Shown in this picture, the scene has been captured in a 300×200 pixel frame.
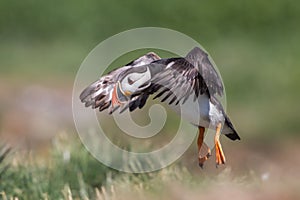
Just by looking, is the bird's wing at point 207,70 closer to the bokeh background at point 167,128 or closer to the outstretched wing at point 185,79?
the outstretched wing at point 185,79

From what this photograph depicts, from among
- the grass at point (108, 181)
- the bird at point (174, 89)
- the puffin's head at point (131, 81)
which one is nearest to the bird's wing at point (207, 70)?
the bird at point (174, 89)

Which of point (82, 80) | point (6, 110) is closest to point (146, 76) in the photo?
point (82, 80)

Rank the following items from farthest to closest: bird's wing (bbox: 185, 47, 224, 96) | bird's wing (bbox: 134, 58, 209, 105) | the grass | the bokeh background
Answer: the bokeh background
the grass
bird's wing (bbox: 185, 47, 224, 96)
bird's wing (bbox: 134, 58, 209, 105)

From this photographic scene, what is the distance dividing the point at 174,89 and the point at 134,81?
0.30 feet

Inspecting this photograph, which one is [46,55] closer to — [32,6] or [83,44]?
[83,44]

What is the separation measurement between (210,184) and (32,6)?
931cm

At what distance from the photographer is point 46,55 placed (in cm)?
1070

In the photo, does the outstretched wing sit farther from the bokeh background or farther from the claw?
the bokeh background

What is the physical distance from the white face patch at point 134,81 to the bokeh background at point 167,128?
511 millimetres

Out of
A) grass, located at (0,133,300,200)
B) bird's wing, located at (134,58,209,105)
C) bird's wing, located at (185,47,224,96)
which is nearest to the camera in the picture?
bird's wing, located at (134,58,209,105)

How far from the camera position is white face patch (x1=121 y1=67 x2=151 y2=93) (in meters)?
2.39

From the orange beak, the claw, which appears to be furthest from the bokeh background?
the orange beak

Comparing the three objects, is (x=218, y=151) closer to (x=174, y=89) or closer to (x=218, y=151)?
(x=218, y=151)

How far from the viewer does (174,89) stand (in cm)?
238
